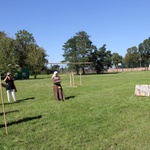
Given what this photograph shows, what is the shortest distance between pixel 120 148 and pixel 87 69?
91194 mm

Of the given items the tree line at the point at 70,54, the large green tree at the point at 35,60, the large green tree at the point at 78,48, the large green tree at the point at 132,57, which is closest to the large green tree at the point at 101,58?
the tree line at the point at 70,54

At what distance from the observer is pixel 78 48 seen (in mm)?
91375

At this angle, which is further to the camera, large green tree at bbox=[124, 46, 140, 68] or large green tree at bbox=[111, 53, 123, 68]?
large green tree at bbox=[111, 53, 123, 68]

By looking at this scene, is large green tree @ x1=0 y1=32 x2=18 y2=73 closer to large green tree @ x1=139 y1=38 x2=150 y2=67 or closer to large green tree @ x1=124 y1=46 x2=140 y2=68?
large green tree @ x1=124 y1=46 x2=140 y2=68

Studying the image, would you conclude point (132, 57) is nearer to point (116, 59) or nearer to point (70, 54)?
point (116, 59)

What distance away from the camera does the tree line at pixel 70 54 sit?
55.9 meters

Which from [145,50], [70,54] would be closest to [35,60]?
[70,54]

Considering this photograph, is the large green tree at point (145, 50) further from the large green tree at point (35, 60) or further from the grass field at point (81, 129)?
the grass field at point (81, 129)

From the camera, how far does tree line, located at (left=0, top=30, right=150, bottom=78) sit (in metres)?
55.9

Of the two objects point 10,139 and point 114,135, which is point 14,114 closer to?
point 10,139

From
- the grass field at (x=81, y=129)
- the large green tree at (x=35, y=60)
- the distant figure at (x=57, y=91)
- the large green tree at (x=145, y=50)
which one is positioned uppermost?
the large green tree at (x=145, y=50)

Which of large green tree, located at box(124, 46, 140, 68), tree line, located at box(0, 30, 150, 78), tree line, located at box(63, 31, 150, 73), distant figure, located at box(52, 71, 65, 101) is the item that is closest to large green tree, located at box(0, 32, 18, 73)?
tree line, located at box(0, 30, 150, 78)

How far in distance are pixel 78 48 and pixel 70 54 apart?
375cm

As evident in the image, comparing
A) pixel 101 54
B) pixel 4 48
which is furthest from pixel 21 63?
pixel 101 54
